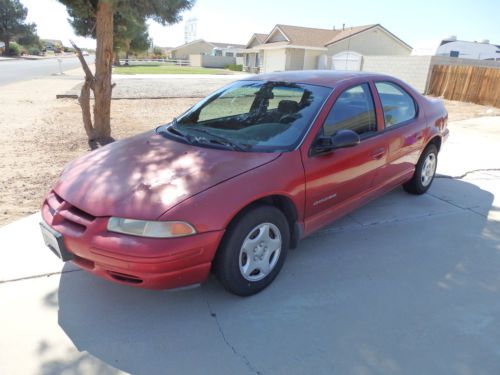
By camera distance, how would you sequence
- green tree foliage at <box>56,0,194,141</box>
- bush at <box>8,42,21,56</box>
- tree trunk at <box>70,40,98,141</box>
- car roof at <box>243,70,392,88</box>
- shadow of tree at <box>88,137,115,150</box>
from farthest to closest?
bush at <box>8,42,21,56</box> → shadow of tree at <box>88,137,115,150</box> → tree trunk at <box>70,40,98,141</box> → green tree foliage at <box>56,0,194,141</box> → car roof at <box>243,70,392,88</box>

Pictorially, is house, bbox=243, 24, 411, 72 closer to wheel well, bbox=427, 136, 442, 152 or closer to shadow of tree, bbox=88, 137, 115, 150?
shadow of tree, bbox=88, 137, 115, 150

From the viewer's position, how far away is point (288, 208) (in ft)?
10.1

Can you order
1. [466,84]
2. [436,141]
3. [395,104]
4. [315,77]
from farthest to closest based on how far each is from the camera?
[466,84], [436,141], [395,104], [315,77]

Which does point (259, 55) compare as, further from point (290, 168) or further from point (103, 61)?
point (290, 168)

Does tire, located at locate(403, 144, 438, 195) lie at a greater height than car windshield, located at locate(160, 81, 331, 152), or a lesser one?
lesser

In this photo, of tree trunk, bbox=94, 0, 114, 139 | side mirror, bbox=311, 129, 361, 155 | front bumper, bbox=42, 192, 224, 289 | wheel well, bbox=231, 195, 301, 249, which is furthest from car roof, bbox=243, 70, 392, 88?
tree trunk, bbox=94, 0, 114, 139

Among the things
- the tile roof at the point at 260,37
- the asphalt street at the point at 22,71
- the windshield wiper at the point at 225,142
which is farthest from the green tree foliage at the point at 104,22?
the tile roof at the point at 260,37

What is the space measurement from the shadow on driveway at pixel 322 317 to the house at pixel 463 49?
136 feet

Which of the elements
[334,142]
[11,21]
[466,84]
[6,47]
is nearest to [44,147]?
[334,142]

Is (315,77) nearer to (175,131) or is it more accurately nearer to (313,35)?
(175,131)

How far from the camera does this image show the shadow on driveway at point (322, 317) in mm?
2365

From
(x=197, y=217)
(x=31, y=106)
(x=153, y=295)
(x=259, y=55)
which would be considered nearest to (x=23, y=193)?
(x=153, y=295)

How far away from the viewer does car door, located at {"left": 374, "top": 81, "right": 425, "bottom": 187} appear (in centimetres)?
406

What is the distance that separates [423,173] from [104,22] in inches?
222
